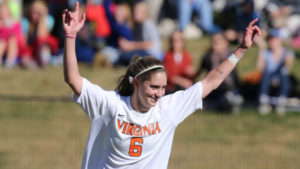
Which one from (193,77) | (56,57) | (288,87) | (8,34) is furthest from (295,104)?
(8,34)

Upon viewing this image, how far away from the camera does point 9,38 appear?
12219 millimetres

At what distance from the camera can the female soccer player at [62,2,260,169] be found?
412 cm

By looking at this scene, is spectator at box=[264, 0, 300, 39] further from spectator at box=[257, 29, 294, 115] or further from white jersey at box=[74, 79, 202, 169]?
white jersey at box=[74, 79, 202, 169]

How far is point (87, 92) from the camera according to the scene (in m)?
4.03

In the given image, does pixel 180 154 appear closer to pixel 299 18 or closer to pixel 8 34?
pixel 8 34

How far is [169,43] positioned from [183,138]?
6.62ft

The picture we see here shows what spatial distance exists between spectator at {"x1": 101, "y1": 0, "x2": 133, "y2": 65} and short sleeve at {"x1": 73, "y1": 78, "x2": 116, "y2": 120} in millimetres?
7592

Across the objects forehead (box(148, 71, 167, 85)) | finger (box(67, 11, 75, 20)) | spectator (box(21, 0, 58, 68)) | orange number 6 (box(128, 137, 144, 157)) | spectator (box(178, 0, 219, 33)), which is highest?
spectator (box(178, 0, 219, 33))

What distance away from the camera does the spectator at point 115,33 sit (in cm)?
1184

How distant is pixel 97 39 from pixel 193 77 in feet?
10.5

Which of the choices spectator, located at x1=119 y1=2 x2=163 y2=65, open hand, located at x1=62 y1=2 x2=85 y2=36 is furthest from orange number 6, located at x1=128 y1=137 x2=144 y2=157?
spectator, located at x1=119 y1=2 x2=163 y2=65

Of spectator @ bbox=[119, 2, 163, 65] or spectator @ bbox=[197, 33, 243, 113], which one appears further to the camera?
spectator @ bbox=[119, 2, 163, 65]

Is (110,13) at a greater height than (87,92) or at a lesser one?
greater

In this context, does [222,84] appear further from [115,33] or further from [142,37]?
[115,33]
